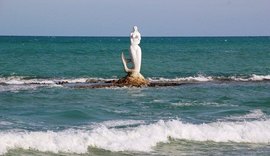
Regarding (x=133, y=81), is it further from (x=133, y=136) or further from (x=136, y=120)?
(x=133, y=136)

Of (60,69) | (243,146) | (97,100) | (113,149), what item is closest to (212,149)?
(243,146)

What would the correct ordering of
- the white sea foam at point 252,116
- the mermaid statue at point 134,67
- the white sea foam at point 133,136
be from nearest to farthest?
the white sea foam at point 133,136 < the white sea foam at point 252,116 < the mermaid statue at point 134,67

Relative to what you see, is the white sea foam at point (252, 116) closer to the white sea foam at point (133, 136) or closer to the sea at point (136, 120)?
the sea at point (136, 120)

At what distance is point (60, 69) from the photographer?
48.0m

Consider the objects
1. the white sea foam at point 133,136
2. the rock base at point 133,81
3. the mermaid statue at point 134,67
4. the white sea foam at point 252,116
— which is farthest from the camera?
the mermaid statue at point 134,67

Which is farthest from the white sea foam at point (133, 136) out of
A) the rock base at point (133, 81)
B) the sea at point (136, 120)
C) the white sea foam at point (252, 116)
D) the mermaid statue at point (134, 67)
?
the mermaid statue at point (134, 67)

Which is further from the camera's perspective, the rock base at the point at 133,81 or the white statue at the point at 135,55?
the white statue at the point at 135,55

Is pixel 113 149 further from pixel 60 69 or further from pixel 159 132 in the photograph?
pixel 60 69

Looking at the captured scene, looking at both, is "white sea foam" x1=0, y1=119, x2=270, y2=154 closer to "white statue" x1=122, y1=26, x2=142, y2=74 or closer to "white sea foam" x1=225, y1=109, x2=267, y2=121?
"white sea foam" x1=225, y1=109, x2=267, y2=121

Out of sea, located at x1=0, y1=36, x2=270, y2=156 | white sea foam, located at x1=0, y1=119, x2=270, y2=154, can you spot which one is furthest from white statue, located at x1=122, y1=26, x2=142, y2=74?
white sea foam, located at x1=0, y1=119, x2=270, y2=154

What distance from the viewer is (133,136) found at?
1728 centimetres

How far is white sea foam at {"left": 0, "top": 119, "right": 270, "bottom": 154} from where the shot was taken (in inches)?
624

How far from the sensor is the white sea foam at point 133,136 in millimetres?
15852

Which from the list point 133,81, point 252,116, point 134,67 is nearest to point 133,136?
point 252,116
